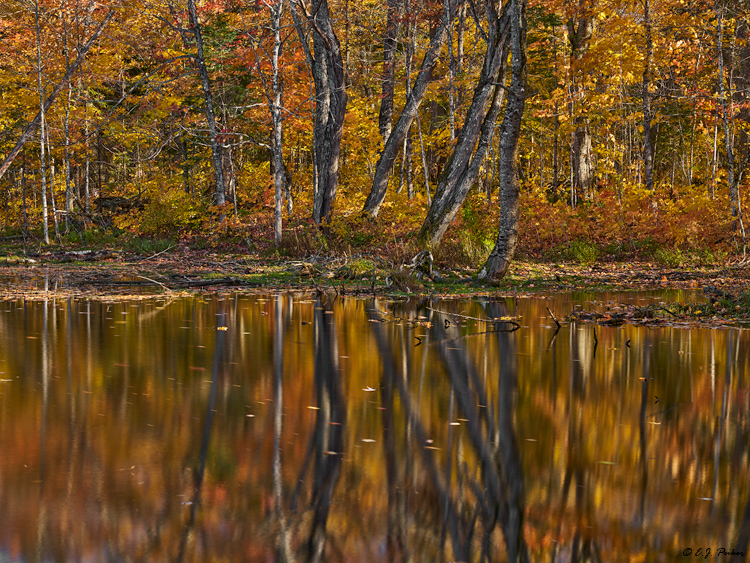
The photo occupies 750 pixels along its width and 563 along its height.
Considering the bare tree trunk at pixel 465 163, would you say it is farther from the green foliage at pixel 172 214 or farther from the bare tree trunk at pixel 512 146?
the green foliage at pixel 172 214

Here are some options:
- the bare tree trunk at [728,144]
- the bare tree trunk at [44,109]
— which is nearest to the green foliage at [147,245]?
the bare tree trunk at [44,109]

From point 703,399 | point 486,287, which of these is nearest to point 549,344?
point 703,399

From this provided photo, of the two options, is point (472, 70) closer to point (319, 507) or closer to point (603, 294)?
point (603, 294)

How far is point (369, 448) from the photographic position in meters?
4.48

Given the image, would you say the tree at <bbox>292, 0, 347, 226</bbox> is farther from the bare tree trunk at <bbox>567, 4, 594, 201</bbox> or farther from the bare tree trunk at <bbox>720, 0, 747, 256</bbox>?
the bare tree trunk at <bbox>720, 0, 747, 256</bbox>

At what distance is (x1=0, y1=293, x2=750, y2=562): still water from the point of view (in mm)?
3166

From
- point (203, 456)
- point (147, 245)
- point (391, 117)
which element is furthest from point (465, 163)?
point (203, 456)

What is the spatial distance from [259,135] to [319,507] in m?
29.2

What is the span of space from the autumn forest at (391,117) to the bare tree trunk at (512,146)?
0.14ft

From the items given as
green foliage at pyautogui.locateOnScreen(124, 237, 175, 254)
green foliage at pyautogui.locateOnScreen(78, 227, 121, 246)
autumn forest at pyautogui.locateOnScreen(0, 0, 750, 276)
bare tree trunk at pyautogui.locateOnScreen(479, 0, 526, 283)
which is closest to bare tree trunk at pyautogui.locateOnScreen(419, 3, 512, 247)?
autumn forest at pyautogui.locateOnScreen(0, 0, 750, 276)

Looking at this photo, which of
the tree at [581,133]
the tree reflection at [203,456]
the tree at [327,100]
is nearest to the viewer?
the tree reflection at [203,456]

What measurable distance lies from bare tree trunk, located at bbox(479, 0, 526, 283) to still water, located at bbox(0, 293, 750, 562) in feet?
21.7

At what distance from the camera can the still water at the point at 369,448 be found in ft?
10.4

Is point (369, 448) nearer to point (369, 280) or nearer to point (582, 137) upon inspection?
point (369, 280)
